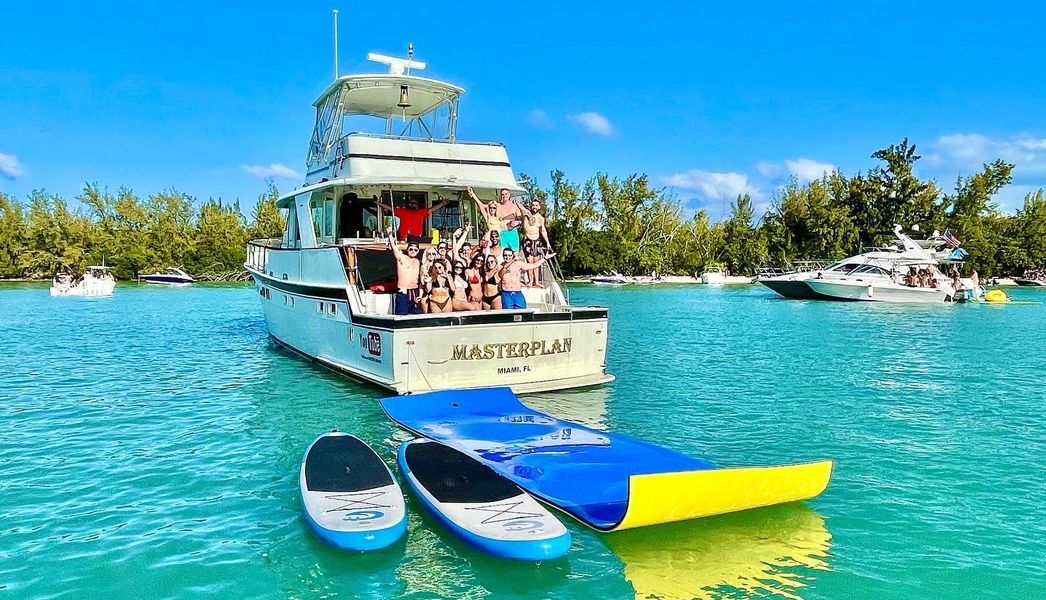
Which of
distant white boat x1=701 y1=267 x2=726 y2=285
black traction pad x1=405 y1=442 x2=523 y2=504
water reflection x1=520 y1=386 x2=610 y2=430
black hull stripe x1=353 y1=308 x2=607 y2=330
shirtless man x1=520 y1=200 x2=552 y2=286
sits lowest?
water reflection x1=520 y1=386 x2=610 y2=430

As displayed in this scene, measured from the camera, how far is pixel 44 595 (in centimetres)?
582

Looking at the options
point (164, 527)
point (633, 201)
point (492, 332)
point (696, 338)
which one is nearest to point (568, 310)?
point (492, 332)

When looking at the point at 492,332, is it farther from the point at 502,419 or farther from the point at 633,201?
the point at 633,201

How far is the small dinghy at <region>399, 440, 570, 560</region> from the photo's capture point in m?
6.32

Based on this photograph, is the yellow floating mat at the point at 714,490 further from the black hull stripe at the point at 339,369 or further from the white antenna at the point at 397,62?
the white antenna at the point at 397,62

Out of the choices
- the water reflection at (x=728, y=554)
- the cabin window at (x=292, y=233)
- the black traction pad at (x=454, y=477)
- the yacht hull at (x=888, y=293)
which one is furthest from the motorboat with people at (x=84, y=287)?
the water reflection at (x=728, y=554)

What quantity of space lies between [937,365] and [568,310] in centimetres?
1155

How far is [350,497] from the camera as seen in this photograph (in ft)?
24.2

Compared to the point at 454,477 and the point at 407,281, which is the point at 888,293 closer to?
the point at 407,281

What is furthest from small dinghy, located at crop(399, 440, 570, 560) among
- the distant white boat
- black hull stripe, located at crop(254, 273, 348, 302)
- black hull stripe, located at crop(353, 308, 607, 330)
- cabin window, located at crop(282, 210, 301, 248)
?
the distant white boat

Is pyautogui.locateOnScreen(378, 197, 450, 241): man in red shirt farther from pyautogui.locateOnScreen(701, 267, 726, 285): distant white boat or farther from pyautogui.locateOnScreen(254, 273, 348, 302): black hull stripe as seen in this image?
pyautogui.locateOnScreen(701, 267, 726, 285): distant white boat

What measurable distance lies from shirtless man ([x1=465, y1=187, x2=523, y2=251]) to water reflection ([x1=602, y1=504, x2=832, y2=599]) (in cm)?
797

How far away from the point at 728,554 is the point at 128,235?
91.4m

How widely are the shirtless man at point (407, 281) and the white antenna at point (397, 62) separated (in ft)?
20.7
